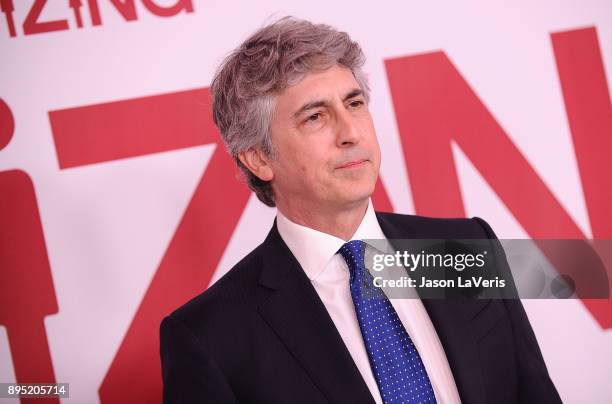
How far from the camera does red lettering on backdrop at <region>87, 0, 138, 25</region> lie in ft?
8.36

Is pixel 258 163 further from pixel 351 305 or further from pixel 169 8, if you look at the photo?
pixel 169 8

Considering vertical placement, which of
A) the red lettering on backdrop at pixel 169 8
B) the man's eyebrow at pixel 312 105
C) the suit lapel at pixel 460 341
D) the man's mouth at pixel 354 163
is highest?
the red lettering on backdrop at pixel 169 8

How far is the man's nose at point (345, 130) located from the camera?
6.27ft

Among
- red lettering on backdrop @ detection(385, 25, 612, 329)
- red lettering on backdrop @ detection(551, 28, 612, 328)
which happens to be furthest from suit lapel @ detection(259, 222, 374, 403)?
red lettering on backdrop @ detection(551, 28, 612, 328)

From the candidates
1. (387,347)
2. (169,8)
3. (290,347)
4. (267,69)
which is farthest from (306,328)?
(169,8)

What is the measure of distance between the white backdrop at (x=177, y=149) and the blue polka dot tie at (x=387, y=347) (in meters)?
0.84

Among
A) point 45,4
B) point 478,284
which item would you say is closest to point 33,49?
point 45,4

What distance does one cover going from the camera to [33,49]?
99.4 inches

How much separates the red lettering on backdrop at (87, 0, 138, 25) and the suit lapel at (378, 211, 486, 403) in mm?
1456

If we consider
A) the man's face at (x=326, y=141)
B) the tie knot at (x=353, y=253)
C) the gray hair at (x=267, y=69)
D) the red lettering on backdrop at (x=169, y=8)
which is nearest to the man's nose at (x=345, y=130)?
the man's face at (x=326, y=141)

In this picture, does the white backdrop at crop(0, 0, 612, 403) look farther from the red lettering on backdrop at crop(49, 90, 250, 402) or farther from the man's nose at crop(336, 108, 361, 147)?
the man's nose at crop(336, 108, 361, 147)

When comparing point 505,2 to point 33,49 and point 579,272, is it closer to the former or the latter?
point 579,272

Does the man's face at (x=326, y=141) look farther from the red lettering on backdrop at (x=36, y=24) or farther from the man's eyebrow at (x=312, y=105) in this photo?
the red lettering on backdrop at (x=36, y=24)

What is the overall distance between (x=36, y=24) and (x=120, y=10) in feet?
0.95
